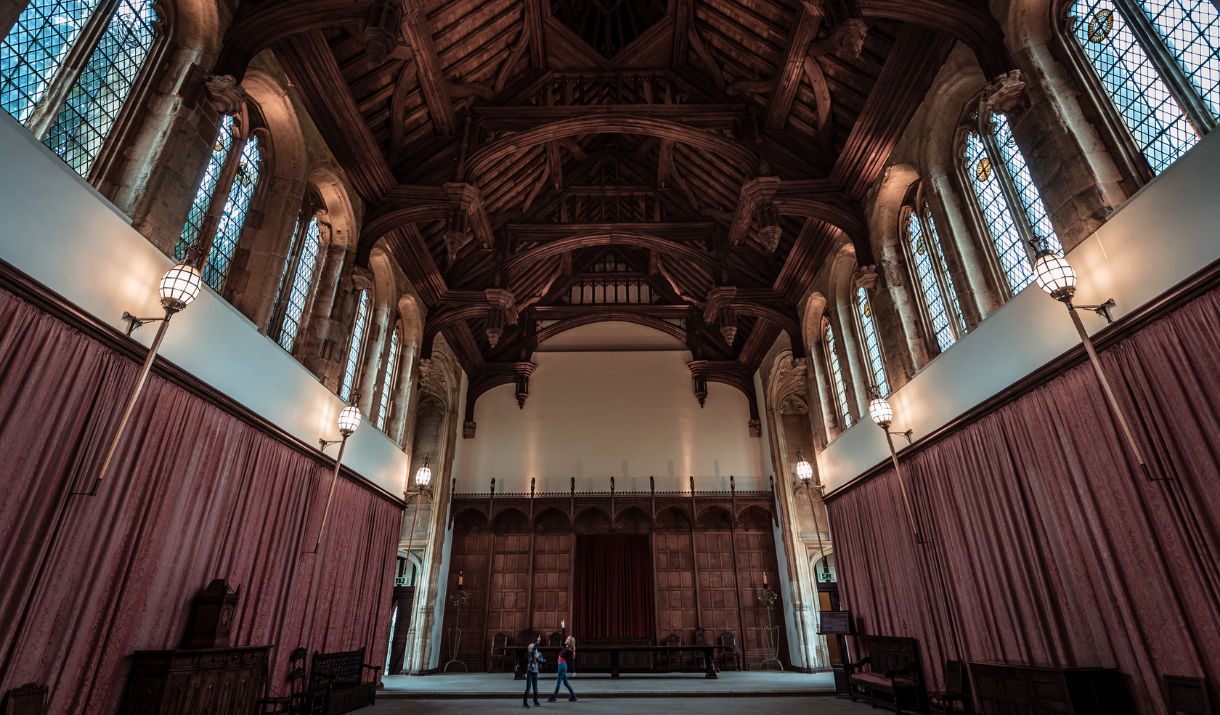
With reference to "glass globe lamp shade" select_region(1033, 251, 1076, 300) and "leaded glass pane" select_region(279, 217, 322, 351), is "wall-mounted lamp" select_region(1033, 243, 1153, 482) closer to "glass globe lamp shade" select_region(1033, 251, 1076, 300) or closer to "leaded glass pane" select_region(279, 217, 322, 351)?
"glass globe lamp shade" select_region(1033, 251, 1076, 300)

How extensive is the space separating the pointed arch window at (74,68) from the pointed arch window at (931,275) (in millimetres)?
10749

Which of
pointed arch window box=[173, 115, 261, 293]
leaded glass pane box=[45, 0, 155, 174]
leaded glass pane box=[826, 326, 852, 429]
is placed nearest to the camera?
leaded glass pane box=[45, 0, 155, 174]

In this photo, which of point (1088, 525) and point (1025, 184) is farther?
point (1025, 184)

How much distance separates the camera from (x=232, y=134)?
26.5 feet

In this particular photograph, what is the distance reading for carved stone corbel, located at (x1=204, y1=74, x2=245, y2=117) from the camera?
6840 millimetres

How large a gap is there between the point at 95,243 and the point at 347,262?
18.0 feet

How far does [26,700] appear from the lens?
4.46 metres

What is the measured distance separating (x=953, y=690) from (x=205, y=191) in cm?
1173


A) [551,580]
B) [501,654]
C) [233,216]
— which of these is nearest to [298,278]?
[233,216]

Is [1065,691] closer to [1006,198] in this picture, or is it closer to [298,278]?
[1006,198]

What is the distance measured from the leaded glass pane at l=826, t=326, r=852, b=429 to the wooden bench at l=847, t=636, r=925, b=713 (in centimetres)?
438

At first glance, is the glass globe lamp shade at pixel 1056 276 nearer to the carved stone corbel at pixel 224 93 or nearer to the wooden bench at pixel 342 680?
the carved stone corbel at pixel 224 93

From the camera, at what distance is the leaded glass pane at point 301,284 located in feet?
30.8

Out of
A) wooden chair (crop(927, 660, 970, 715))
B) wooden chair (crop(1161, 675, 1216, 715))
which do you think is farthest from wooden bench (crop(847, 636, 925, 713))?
wooden chair (crop(1161, 675, 1216, 715))
